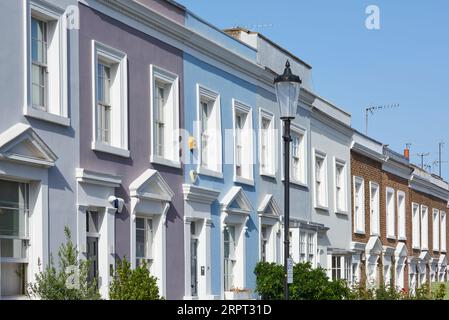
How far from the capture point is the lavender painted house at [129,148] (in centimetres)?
1786

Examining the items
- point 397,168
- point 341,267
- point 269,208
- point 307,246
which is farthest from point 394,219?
point 269,208

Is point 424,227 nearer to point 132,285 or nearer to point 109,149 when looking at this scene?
point 109,149

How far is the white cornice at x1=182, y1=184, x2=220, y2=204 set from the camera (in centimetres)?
2153

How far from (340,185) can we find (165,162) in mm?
14473

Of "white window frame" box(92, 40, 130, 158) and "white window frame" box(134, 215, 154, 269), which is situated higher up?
"white window frame" box(92, 40, 130, 158)

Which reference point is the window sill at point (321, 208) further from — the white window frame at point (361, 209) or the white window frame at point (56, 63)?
the white window frame at point (56, 63)

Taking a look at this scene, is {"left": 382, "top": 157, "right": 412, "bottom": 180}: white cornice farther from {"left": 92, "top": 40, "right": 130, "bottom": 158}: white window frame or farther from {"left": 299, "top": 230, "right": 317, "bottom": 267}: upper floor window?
{"left": 92, "top": 40, "right": 130, "bottom": 158}: white window frame

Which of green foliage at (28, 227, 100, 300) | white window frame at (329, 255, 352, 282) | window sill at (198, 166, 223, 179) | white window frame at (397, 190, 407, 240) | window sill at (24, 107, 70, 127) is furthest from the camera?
white window frame at (397, 190, 407, 240)

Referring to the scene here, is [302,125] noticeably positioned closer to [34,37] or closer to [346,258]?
[346,258]

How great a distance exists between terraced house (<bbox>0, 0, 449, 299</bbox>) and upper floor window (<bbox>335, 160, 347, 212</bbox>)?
35cm

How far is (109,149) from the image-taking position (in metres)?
18.4

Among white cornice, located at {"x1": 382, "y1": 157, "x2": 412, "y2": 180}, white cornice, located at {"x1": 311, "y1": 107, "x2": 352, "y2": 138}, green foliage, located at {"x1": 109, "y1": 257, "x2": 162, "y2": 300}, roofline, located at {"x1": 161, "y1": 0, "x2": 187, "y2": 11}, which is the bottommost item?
green foliage, located at {"x1": 109, "y1": 257, "x2": 162, "y2": 300}

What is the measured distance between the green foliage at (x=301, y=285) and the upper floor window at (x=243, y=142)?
8.29 ft

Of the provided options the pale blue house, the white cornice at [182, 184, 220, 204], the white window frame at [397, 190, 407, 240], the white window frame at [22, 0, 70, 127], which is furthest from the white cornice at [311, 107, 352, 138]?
the white window frame at [22, 0, 70, 127]
